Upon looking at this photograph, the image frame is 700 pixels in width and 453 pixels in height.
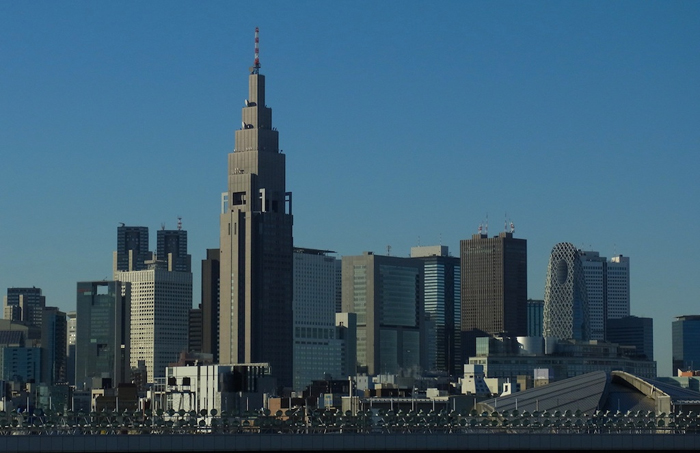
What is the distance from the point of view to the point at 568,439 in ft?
492

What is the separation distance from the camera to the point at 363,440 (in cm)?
14775

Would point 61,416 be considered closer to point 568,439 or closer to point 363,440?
point 363,440

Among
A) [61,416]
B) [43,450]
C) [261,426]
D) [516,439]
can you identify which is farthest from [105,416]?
[516,439]

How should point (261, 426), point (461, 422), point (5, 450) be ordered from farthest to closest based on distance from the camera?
1. point (461, 422)
2. point (261, 426)
3. point (5, 450)

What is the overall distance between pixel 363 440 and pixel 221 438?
11.8 metres

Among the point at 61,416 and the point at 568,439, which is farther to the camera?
the point at 61,416

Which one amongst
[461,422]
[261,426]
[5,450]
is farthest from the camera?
[461,422]

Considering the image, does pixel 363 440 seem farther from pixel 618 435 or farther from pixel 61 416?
pixel 61 416

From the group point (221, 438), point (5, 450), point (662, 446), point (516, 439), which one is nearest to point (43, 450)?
point (5, 450)

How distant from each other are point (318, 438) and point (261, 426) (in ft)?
52.1

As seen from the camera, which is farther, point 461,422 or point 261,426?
point 461,422

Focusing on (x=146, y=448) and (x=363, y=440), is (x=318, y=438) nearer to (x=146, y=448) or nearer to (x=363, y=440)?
(x=363, y=440)

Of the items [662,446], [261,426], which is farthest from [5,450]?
[662,446]

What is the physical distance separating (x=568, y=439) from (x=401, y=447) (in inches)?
570
